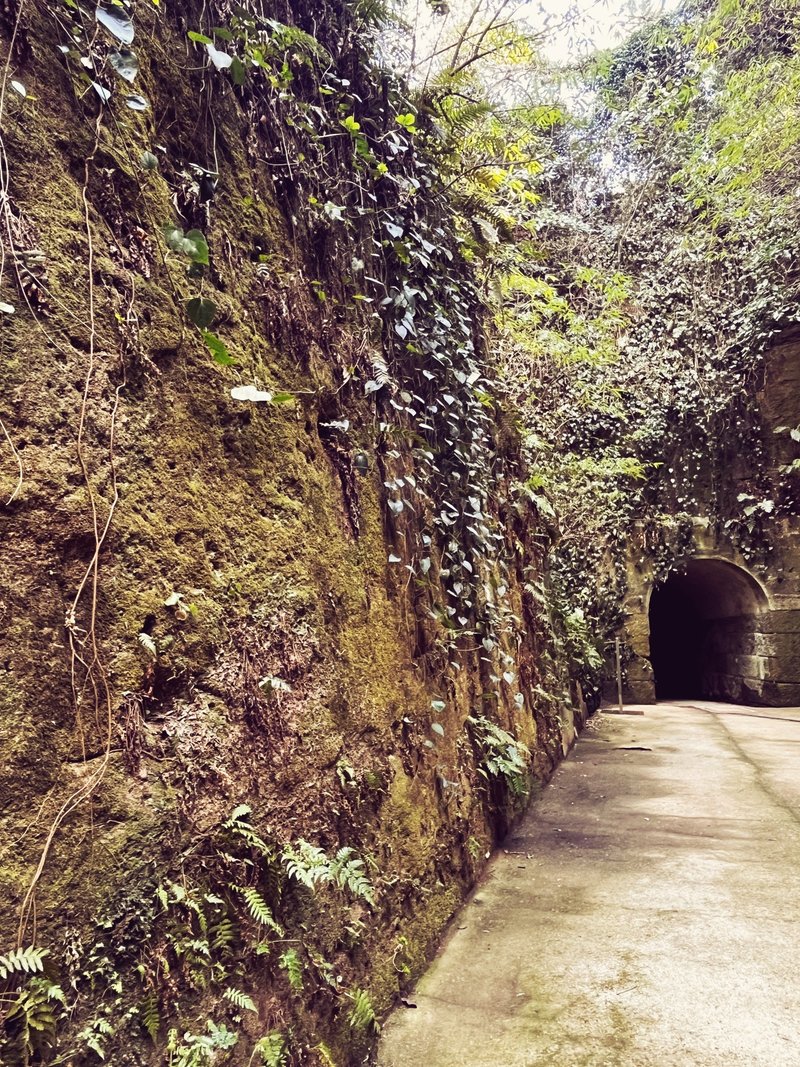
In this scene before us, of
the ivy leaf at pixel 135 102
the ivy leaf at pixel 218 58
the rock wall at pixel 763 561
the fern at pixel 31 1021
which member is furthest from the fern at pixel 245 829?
the rock wall at pixel 763 561

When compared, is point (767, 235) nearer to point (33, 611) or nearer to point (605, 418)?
point (605, 418)

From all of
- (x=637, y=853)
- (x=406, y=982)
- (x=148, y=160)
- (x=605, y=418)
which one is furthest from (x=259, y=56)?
(x=605, y=418)

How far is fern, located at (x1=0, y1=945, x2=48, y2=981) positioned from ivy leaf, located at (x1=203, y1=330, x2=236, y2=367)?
4.59ft

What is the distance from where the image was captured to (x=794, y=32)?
27.7ft

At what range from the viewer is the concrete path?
80.4 inches

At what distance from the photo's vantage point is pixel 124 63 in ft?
4.74

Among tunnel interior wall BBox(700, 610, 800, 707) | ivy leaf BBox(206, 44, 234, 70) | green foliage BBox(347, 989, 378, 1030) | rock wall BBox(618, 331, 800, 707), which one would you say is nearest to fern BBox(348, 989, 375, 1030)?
green foliage BBox(347, 989, 378, 1030)

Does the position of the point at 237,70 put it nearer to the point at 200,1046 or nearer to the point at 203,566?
the point at 203,566

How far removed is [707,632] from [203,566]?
1259 cm

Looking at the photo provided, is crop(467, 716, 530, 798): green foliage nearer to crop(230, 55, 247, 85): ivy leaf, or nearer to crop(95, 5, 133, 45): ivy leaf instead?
crop(230, 55, 247, 85): ivy leaf

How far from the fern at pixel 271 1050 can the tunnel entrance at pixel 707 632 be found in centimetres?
977

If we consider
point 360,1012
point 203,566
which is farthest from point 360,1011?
point 203,566

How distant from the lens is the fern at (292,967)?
1.70 metres

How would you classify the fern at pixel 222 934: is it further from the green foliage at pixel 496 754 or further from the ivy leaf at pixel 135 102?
the green foliage at pixel 496 754
